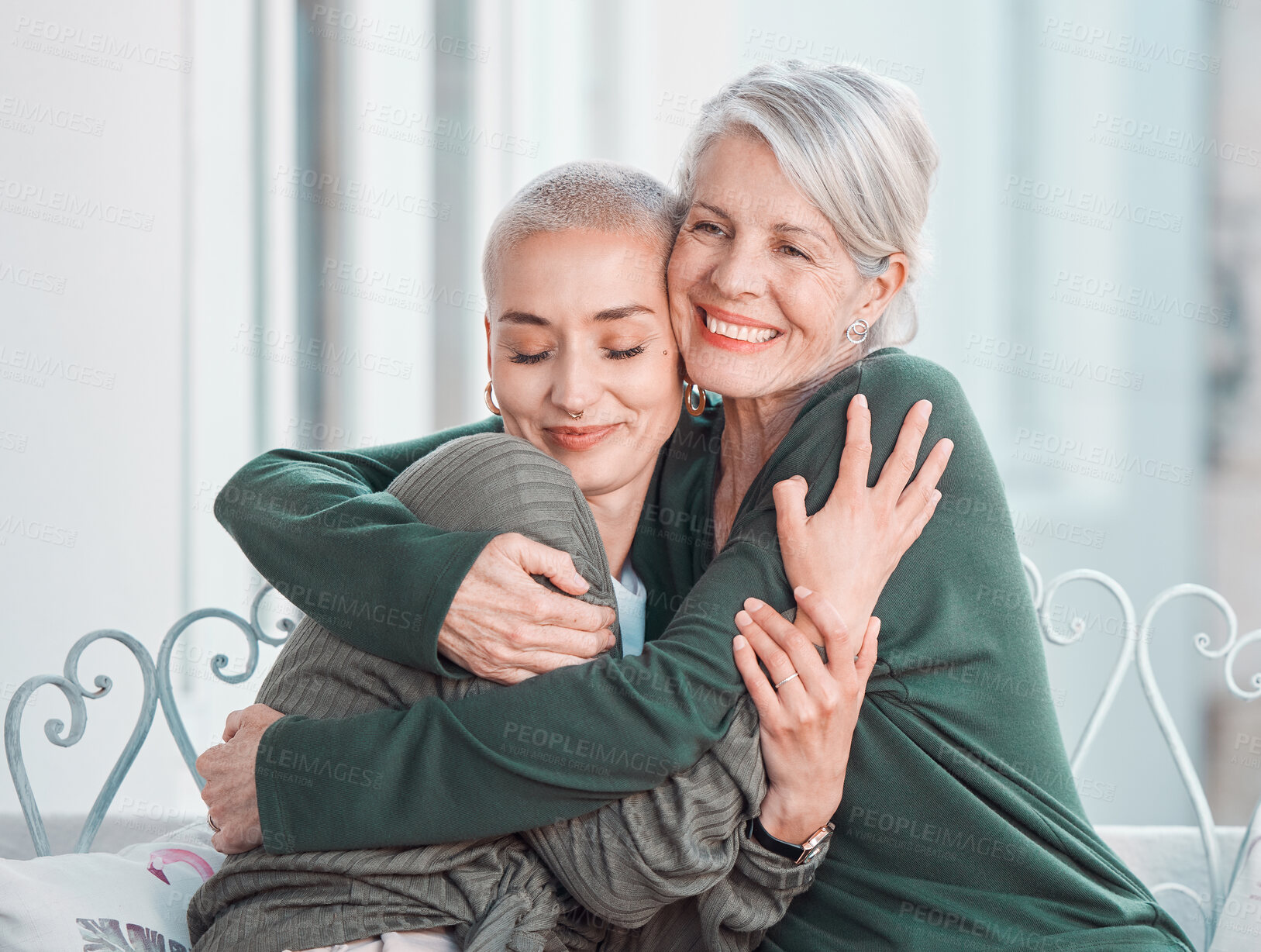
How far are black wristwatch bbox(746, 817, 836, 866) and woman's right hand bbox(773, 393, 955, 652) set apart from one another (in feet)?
0.74

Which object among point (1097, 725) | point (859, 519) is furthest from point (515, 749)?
point (1097, 725)

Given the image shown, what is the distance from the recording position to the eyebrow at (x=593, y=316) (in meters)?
1.42

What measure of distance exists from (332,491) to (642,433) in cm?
42

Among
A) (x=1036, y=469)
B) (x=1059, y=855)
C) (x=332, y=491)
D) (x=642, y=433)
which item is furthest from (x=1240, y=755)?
(x=332, y=491)

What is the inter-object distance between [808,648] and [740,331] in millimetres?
466

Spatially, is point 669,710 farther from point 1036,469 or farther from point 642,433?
point 1036,469

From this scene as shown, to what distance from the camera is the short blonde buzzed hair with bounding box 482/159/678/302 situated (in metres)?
1.42

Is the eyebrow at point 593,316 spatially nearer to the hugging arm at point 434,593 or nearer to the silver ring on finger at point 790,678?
the hugging arm at point 434,593

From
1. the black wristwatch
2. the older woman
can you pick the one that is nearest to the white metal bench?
the older woman

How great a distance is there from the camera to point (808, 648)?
1175mm

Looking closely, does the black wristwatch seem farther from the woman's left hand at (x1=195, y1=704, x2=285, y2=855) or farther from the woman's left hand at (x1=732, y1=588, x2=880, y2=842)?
the woman's left hand at (x1=195, y1=704, x2=285, y2=855)

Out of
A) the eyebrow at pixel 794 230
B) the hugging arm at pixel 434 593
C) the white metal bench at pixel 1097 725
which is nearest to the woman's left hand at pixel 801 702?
the hugging arm at pixel 434 593

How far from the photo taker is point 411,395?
3607mm

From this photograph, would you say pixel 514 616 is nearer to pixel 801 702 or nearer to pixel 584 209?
pixel 801 702
